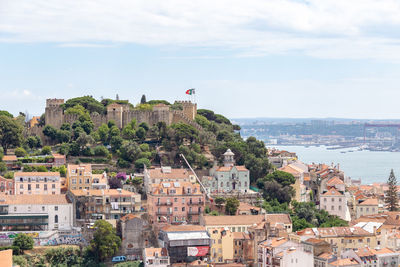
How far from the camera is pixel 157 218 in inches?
1714

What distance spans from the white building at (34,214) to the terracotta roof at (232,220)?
7.28 meters

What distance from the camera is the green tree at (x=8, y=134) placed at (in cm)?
5334

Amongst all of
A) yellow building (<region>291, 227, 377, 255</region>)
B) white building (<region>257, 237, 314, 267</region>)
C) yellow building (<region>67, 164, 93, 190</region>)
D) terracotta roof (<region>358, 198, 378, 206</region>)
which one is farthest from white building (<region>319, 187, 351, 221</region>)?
yellow building (<region>67, 164, 93, 190</region>)

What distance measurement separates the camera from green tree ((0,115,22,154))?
53.3 m

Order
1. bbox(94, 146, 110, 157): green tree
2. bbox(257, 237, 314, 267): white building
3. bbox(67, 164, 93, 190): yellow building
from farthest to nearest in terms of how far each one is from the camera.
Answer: bbox(94, 146, 110, 157): green tree < bbox(67, 164, 93, 190): yellow building < bbox(257, 237, 314, 267): white building

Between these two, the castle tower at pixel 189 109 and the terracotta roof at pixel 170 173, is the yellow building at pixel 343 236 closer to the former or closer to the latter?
the terracotta roof at pixel 170 173

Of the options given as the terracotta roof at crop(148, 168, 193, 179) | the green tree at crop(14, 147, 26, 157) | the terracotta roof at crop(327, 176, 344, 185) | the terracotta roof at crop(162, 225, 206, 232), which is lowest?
the terracotta roof at crop(162, 225, 206, 232)

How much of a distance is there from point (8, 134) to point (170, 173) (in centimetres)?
1210

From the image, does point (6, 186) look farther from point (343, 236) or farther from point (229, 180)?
point (343, 236)

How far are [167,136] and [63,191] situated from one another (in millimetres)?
10212

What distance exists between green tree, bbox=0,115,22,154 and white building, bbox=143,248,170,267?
1772 centimetres

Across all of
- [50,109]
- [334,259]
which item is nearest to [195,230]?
[334,259]

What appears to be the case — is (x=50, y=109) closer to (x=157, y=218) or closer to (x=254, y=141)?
(x=254, y=141)

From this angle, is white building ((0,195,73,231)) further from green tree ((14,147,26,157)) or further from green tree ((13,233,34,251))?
green tree ((14,147,26,157))
